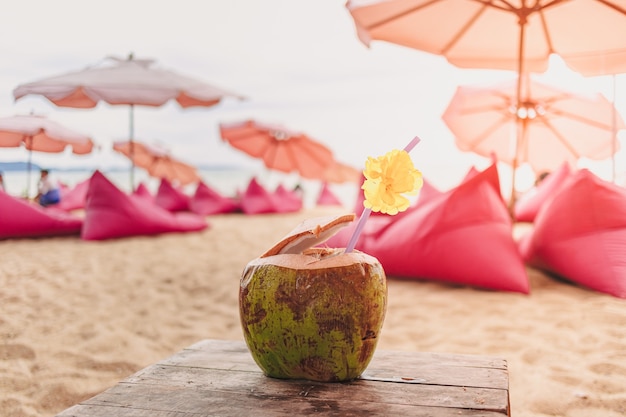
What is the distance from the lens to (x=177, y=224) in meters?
5.48

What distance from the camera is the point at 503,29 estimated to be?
389 centimetres

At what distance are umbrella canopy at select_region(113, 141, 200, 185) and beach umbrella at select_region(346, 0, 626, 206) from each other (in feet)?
26.7

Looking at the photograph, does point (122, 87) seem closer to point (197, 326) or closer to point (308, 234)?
point (197, 326)

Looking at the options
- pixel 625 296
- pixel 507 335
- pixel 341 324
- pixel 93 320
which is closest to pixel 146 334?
pixel 93 320

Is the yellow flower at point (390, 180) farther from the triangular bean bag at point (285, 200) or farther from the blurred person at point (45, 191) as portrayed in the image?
the triangular bean bag at point (285, 200)

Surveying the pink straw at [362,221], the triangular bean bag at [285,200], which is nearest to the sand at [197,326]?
the pink straw at [362,221]

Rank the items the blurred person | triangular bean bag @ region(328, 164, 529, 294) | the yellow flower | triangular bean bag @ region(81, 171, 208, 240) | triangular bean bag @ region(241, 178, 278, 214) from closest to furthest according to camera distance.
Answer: the yellow flower
triangular bean bag @ region(328, 164, 529, 294)
triangular bean bag @ region(81, 171, 208, 240)
the blurred person
triangular bean bag @ region(241, 178, 278, 214)

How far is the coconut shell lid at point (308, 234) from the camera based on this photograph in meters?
1.04

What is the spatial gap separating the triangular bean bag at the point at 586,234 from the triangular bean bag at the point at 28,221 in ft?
13.5

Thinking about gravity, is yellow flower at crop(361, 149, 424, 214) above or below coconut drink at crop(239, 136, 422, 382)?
above

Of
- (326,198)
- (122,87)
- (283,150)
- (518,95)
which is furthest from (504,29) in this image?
(326,198)

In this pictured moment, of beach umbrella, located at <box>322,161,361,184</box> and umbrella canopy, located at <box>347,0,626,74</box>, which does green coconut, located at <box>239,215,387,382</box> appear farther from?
beach umbrella, located at <box>322,161,361,184</box>

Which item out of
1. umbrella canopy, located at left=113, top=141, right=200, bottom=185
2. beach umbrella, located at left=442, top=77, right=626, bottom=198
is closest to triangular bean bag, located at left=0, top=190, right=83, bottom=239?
beach umbrella, located at left=442, top=77, right=626, bottom=198

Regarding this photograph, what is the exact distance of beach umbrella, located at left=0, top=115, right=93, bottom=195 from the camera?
350 cm
